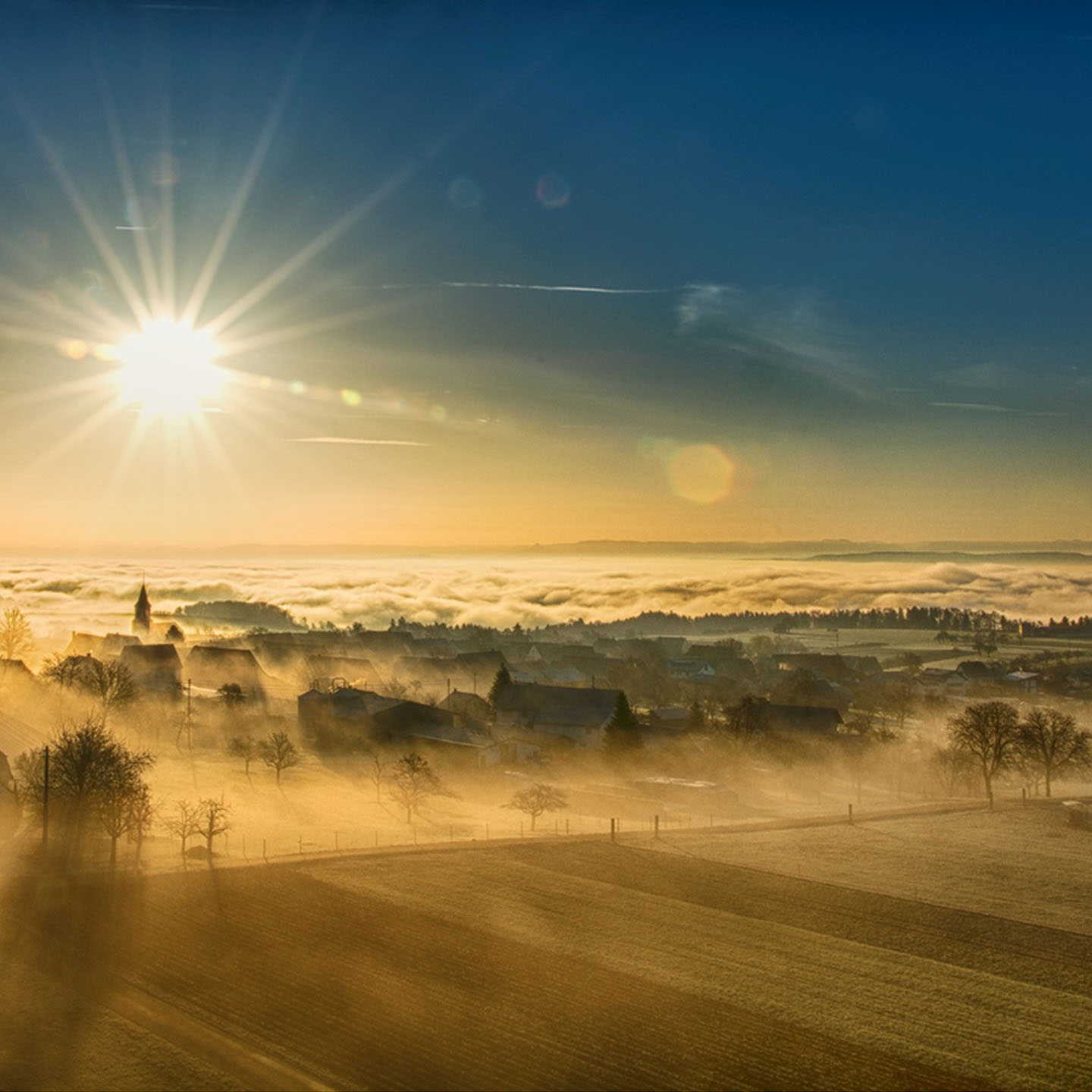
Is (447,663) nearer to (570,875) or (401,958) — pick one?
(570,875)

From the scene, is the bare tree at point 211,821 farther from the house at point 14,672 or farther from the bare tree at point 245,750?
the house at point 14,672

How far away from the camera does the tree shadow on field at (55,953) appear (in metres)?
20.9

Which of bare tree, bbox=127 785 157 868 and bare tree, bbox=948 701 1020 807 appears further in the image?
bare tree, bbox=948 701 1020 807

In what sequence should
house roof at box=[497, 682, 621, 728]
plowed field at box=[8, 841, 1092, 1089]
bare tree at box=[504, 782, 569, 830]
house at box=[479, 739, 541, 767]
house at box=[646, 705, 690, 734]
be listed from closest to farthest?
plowed field at box=[8, 841, 1092, 1089] → bare tree at box=[504, 782, 569, 830] → house at box=[479, 739, 541, 767] → house roof at box=[497, 682, 621, 728] → house at box=[646, 705, 690, 734]

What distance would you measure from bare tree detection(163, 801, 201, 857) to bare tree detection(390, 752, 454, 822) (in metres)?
11.1

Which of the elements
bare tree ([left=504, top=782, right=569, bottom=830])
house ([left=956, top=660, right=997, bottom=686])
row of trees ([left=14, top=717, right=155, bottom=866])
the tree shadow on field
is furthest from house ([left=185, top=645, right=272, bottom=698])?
house ([left=956, top=660, right=997, bottom=686])

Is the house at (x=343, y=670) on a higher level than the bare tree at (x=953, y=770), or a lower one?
higher

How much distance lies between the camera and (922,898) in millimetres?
33688

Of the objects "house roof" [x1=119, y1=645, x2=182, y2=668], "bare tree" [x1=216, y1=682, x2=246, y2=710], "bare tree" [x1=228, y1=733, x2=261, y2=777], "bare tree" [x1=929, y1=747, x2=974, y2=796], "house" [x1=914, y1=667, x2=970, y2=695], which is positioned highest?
"house roof" [x1=119, y1=645, x2=182, y2=668]

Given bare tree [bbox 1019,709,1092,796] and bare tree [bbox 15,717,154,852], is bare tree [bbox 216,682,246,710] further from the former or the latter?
bare tree [bbox 1019,709,1092,796]

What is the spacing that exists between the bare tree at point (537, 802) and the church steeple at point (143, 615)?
8358 cm

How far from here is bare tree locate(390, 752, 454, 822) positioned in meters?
50.7

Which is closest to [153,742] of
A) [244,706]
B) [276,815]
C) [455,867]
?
[244,706]

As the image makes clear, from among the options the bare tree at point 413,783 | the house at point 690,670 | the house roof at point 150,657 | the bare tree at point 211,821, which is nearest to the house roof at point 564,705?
the bare tree at point 413,783
